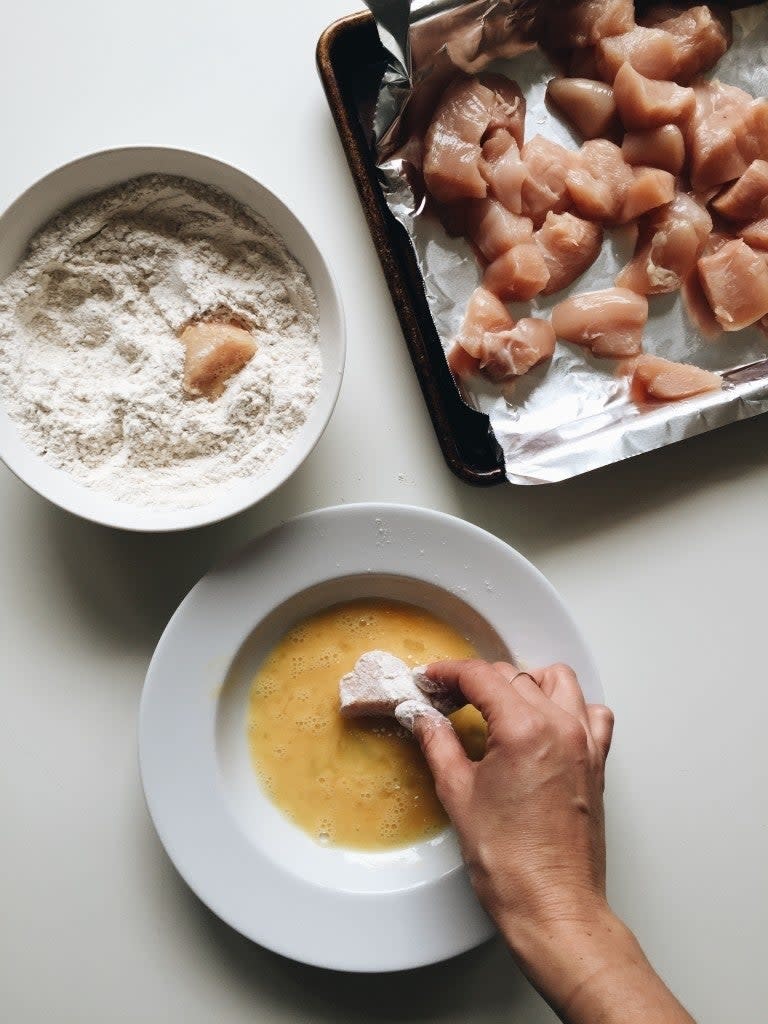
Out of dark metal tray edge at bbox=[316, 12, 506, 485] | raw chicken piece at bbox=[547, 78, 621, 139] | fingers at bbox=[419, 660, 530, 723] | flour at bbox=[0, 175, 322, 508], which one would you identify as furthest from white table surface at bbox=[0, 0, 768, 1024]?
raw chicken piece at bbox=[547, 78, 621, 139]

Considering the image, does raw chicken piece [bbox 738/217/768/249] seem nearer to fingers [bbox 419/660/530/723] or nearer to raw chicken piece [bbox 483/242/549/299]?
raw chicken piece [bbox 483/242/549/299]

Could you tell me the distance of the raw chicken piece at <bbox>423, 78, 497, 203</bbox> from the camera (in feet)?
4.68

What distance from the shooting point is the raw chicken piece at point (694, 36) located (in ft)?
4.91

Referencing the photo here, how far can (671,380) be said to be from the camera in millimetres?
1461

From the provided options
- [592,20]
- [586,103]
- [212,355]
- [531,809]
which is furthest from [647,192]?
[531,809]

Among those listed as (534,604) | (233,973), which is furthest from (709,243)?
(233,973)

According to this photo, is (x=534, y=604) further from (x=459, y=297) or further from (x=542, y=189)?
(x=542, y=189)

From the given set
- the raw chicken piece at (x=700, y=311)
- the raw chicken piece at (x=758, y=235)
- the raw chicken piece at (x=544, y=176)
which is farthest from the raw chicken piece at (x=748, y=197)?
the raw chicken piece at (x=544, y=176)

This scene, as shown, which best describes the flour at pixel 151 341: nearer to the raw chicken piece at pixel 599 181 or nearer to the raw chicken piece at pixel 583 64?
the raw chicken piece at pixel 599 181

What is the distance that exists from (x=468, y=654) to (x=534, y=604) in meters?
0.15

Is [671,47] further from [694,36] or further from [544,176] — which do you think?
[544,176]

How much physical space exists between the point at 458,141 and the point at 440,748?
35.8 inches

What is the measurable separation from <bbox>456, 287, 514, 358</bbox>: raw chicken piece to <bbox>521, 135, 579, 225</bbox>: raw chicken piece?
7.1 inches

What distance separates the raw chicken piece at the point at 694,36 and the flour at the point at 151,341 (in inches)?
29.1
